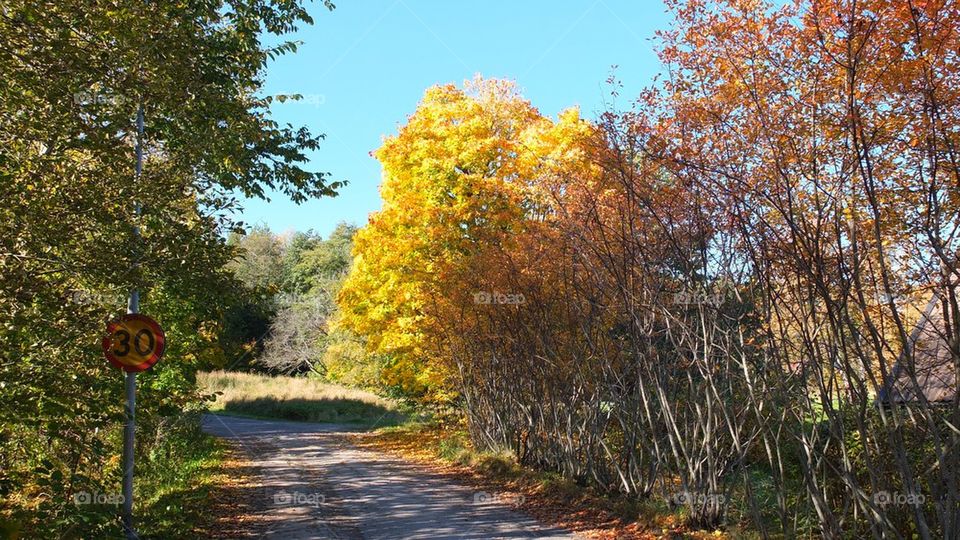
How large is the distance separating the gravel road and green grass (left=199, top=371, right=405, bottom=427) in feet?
46.6

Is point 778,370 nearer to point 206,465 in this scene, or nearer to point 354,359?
point 206,465

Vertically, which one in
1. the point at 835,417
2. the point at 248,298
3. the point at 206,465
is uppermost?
the point at 248,298

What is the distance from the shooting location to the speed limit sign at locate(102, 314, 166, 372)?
726 centimetres

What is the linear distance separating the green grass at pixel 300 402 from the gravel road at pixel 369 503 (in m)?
14.2

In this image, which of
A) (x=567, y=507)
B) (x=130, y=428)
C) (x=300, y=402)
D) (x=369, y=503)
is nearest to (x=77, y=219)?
(x=130, y=428)

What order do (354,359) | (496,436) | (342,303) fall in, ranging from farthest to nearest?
(354,359), (342,303), (496,436)

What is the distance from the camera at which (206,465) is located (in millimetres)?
16750

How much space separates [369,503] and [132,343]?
5765 mm

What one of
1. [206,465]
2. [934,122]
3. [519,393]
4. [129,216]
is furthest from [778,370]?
[206,465]

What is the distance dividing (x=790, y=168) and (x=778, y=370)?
2.16m

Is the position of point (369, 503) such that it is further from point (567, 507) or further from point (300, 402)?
point (300, 402)

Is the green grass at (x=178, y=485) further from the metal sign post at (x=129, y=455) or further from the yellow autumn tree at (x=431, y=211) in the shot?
the yellow autumn tree at (x=431, y=211)

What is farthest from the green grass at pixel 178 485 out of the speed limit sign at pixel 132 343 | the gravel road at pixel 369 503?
the speed limit sign at pixel 132 343

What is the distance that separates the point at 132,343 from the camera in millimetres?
7496
